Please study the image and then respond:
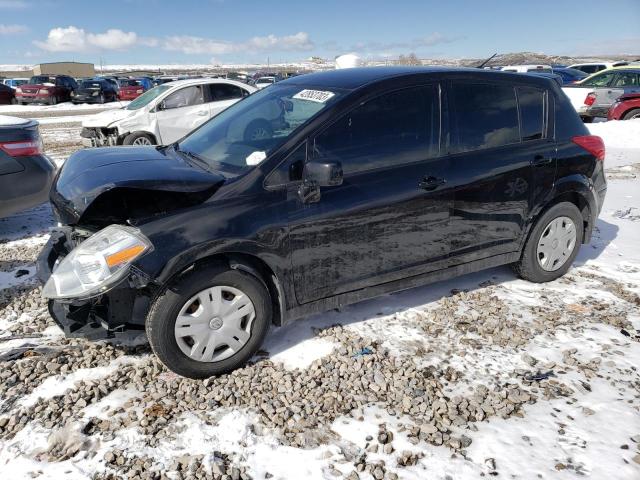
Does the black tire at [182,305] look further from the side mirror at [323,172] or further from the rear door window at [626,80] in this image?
the rear door window at [626,80]

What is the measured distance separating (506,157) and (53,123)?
19.3m

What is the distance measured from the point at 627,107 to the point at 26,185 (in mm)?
14418

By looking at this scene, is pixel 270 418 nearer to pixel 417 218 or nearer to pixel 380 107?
pixel 417 218

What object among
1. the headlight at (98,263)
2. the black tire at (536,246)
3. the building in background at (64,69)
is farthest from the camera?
the building in background at (64,69)

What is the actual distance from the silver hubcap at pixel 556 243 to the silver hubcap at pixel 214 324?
8.94 feet

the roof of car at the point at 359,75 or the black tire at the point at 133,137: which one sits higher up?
the roof of car at the point at 359,75

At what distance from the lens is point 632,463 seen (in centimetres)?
245

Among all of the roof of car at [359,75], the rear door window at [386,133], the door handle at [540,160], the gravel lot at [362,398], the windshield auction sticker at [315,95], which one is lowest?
the gravel lot at [362,398]

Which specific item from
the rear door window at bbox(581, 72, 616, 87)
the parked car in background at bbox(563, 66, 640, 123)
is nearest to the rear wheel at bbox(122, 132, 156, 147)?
the parked car in background at bbox(563, 66, 640, 123)

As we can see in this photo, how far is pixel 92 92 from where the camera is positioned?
29234 millimetres

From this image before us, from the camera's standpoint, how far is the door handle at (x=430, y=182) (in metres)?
3.54

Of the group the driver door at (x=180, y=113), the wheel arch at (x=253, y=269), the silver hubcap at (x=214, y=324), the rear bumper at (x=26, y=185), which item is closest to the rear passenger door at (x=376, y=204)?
the wheel arch at (x=253, y=269)

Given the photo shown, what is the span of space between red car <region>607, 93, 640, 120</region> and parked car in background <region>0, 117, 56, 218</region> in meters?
14.1

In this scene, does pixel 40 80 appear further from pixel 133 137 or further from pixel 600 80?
pixel 600 80
